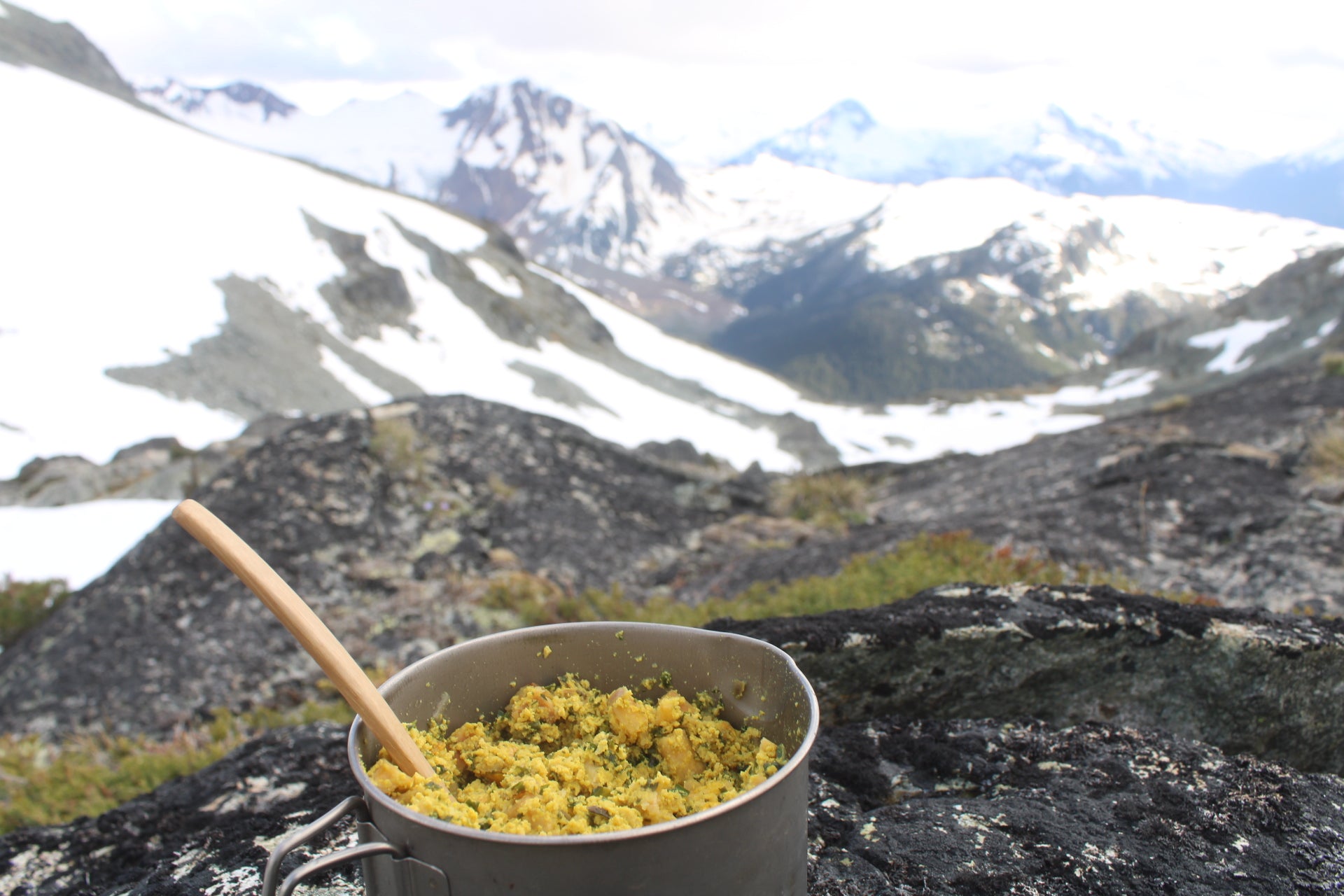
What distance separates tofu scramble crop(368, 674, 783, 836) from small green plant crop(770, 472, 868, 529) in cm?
864

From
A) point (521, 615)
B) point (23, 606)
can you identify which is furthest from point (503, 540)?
point (23, 606)

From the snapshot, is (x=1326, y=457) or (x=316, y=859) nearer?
(x=316, y=859)

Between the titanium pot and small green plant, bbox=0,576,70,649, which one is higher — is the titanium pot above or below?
above

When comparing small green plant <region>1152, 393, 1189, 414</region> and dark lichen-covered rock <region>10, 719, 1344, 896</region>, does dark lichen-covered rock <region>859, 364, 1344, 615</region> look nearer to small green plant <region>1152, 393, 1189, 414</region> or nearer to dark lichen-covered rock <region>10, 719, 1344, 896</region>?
small green plant <region>1152, 393, 1189, 414</region>

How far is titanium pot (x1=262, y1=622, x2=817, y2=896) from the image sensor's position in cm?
123

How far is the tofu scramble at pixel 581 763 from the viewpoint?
1.51 metres

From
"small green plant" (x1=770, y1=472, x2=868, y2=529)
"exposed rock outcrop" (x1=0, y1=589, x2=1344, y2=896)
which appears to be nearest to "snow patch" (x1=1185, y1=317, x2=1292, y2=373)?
"small green plant" (x1=770, y1=472, x2=868, y2=529)

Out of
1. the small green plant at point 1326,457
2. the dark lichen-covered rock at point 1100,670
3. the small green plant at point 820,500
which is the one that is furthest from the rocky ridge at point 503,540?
the dark lichen-covered rock at point 1100,670

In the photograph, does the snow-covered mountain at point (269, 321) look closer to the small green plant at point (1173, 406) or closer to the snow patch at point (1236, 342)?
the snow patch at point (1236, 342)

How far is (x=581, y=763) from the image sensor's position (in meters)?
1.74

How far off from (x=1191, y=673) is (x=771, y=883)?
2242 mm

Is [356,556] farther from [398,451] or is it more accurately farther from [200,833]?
[200,833]

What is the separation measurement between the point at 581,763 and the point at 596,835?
562 mm

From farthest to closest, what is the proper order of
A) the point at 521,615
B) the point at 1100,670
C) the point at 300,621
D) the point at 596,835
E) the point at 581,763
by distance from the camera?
the point at 521,615
the point at 1100,670
the point at 581,763
the point at 300,621
the point at 596,835
